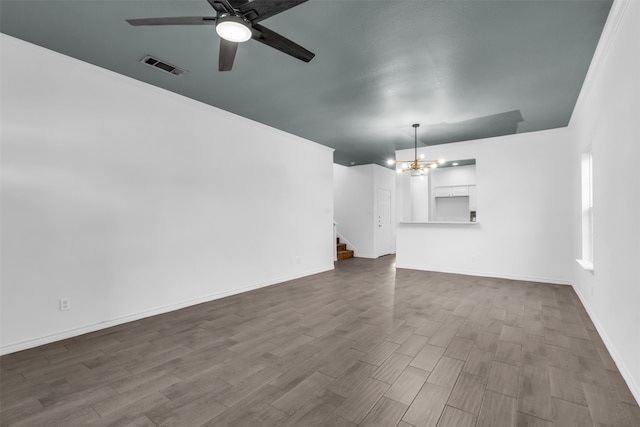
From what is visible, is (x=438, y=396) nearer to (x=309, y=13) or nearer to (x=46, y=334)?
(x=309, y=13)

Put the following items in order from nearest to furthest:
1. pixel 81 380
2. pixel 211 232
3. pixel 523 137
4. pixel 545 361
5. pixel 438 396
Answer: pixel 438 396 → pixel 81 380 → pixel 545 361 → pixel 211 232 → pixel 523 137

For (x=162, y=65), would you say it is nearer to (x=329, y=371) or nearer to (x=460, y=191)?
(x=329, y=371)

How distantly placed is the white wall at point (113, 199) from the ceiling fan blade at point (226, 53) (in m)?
1.92

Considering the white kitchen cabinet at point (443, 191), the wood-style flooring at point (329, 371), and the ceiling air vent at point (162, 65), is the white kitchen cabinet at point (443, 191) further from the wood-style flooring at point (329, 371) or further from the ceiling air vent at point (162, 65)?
the ceiling air vent at point (162, 65)

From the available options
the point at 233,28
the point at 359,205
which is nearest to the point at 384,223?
the point at 359,205

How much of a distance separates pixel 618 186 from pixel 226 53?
129 inches

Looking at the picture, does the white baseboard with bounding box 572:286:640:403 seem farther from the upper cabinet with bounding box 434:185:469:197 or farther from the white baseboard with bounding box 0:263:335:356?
the upper cabinet with bounding box 434:185:469:197

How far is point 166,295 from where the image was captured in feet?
13.0

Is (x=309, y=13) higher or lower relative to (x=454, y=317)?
higher

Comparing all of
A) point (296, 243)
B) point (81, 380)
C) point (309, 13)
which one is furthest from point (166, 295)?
point (309, 13)

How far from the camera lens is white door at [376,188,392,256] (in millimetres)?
9070

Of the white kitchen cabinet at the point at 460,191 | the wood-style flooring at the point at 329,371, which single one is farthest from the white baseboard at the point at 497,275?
the white kitchen cabinet at the point at 460,191

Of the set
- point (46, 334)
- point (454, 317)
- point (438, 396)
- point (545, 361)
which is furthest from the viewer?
point (454, 317)

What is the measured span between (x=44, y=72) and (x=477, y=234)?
7.13 metres
